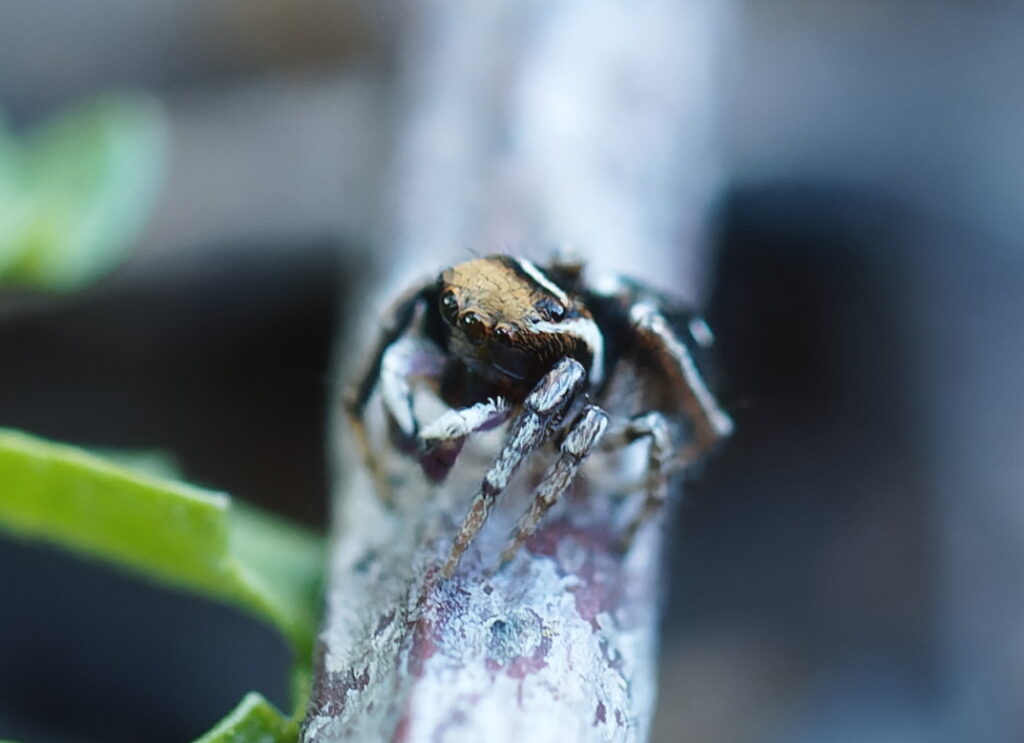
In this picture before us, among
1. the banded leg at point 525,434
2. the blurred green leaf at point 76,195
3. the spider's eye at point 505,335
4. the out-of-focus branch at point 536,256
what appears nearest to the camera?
the out-of-focus branch at point 536,256

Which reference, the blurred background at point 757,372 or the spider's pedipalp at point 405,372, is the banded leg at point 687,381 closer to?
the spider's pedipalp at point 405,372

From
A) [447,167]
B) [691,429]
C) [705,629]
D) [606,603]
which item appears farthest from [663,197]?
[606,603]

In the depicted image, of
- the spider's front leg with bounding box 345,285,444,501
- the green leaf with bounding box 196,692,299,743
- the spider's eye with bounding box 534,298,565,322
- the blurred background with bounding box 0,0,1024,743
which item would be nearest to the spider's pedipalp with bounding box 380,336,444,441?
the spider's front leg with bounding box 345,285,444,501

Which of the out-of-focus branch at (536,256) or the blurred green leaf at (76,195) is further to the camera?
the blurred green leaf at (76,195)

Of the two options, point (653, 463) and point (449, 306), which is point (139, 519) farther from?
point (653, 463)

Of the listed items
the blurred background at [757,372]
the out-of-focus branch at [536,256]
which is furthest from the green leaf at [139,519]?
the blurred background at [757,372]

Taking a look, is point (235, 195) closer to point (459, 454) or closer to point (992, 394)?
point (459, 454)

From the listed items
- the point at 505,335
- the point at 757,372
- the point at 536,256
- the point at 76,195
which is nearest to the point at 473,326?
the point at 505,335

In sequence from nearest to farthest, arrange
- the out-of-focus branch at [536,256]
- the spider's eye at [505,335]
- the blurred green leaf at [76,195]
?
the out-of-focus branch at [536,256], the spider's eye at [505,335], the blurred green leaf at [76,195]
